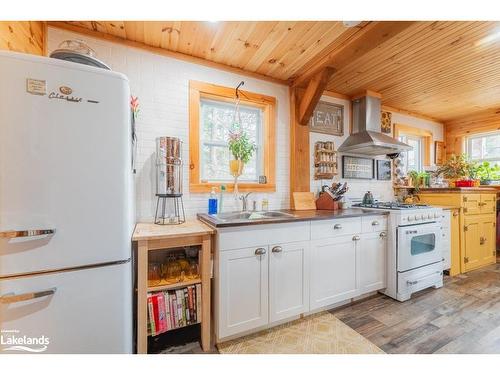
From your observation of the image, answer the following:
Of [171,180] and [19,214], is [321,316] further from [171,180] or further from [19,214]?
[19,214]

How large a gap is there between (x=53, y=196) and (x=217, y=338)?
1321 mm

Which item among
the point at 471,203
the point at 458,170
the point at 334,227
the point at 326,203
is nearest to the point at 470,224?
the point at 471,203

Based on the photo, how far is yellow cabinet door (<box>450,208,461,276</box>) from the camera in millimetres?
2810

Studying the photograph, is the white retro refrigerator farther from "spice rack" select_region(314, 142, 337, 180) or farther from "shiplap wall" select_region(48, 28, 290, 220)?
"spice rack" select_region(314, 142, 337, 180)

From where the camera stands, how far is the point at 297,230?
1737mm

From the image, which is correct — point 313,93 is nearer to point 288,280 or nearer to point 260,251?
point 260,251

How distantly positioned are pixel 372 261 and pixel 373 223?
0.38 meters

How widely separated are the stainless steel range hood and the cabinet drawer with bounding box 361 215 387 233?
93 cm

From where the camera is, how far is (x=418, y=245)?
2.33 metres

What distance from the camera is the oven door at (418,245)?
7.11 feet

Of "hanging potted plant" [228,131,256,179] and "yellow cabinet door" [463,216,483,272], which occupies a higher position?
"hanging potted plant" [228,131,256,179]

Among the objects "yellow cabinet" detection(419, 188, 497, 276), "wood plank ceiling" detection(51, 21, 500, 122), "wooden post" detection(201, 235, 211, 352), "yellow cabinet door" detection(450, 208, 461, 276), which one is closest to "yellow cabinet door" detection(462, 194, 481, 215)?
"yellow cabinet" detection(419, 188, 497, 276)
